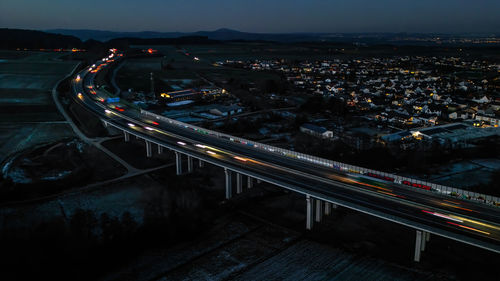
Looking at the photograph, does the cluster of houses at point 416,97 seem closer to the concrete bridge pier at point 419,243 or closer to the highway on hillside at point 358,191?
the highway on hillside at point 358,191

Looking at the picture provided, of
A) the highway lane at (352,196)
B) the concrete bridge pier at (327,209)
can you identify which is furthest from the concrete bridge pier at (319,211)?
the highway lane at (352,196)

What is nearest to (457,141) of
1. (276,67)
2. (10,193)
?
(10,193)

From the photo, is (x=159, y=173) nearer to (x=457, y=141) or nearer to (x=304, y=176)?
(x=304, y=176)

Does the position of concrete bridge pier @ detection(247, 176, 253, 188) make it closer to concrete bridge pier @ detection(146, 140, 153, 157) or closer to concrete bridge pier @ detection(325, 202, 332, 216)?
concrete bridge pier @ detection(325, 202, 332, 216)

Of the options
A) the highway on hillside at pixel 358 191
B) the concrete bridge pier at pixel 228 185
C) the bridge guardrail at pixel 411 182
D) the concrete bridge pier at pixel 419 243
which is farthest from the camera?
the concrete bridge pier at pixel 228 185

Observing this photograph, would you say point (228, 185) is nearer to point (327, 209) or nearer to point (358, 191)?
point (327, 209)

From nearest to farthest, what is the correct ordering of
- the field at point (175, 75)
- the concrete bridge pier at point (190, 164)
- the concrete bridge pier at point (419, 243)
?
the concrete bridge pier at point (419, 243) < the concrete bridge pier at point (190, 164) < the field at point (175, 75)
